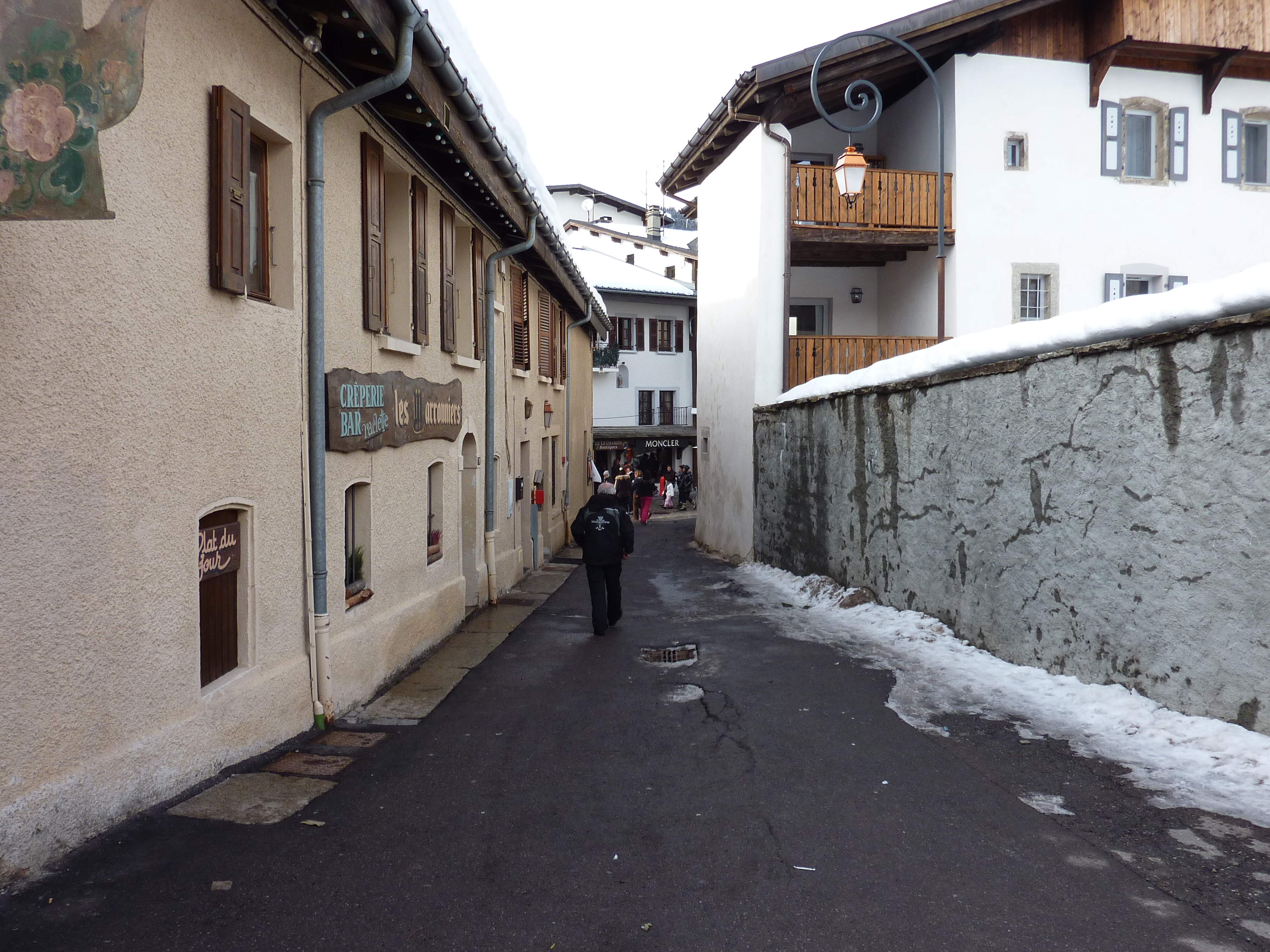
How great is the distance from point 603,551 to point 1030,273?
37.1 ft

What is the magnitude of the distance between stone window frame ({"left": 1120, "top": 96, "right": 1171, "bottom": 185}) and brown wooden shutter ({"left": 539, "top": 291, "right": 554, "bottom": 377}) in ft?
35.3

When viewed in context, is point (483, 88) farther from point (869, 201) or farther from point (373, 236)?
point (869, 201)

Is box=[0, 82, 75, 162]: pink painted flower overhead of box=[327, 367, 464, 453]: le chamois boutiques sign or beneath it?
overhead

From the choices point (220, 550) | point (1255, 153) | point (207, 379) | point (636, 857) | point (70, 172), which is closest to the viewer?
point (70, 172)

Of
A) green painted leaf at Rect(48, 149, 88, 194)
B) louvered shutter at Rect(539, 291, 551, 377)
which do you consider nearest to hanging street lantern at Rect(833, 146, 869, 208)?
louvered shutter at Rect(539, 291, 551, 377)

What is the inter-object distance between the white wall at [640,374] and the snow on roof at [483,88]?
30.1m

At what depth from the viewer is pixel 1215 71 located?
58.5 feet

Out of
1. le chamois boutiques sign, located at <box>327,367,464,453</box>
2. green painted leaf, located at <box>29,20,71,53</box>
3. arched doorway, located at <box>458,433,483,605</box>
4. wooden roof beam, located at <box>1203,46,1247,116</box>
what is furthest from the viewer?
wooden roof beam, located at <box>1203,46,1247,116</box>

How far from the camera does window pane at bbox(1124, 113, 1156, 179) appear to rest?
18.5 m

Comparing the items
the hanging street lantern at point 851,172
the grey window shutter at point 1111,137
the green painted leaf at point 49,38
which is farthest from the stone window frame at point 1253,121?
the green painted leaf at point 49,38

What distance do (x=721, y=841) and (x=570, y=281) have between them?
14796 mm

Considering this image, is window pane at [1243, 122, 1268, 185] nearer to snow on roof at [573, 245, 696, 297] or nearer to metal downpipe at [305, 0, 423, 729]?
metal downpipe at [305, 0, 423, 729]

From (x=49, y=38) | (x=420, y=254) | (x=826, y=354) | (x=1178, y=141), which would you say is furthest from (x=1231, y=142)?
(x=49, y=38)

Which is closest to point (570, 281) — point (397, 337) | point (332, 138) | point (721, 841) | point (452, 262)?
point (452, 262)
